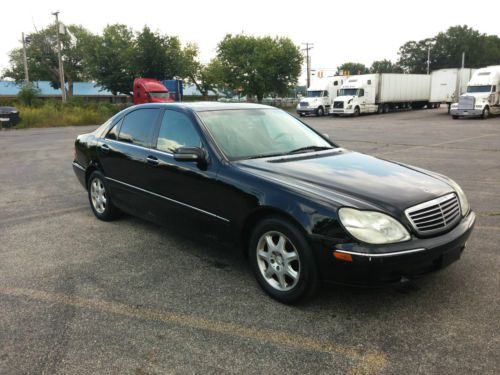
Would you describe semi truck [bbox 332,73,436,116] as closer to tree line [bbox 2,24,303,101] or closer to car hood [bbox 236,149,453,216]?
tree line [bbox 2,24,303,101]

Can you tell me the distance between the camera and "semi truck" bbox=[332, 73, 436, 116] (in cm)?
3369

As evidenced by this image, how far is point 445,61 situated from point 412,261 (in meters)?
119

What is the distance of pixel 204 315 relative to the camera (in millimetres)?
3254

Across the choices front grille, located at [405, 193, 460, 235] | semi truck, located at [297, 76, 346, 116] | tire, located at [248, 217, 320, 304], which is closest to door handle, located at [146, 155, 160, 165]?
tire, located at [248, 217, 320, 304]

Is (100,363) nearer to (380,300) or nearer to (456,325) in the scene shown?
(380,300)

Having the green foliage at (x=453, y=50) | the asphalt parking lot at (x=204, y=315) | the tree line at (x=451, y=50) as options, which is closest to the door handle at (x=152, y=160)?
the asphalt parking lot at (x=204, y=315)

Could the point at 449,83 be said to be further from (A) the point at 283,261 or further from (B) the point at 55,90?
(B) the point at 55,90

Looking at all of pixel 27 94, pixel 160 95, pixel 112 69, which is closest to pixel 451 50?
pixel 112 69

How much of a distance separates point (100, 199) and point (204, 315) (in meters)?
3.04

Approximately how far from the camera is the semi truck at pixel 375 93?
3369 centimetres

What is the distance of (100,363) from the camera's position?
2.68 metres

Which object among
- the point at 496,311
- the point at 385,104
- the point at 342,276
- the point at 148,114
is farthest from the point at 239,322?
the point at 385,104

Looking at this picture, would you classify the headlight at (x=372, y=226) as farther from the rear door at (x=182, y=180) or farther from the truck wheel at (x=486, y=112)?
the truck wheel at (x=486, y=112)

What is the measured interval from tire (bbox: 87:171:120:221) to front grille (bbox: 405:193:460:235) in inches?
148
